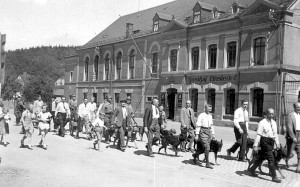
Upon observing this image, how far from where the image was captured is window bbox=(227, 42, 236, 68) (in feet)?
80.7

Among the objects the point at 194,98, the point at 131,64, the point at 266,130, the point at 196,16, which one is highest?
the point at 196,16

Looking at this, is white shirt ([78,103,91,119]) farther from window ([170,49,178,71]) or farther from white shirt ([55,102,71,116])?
window ([170,49,178,71])

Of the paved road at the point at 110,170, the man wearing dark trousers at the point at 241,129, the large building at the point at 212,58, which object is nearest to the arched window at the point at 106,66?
the large building at the point at 212,58

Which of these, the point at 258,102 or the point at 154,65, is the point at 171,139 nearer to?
the point at 258,102

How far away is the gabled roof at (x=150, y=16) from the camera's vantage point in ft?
94.2

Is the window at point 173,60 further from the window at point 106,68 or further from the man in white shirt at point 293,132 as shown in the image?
the man in white shirt at point 293,132

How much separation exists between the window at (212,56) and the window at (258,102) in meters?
4.21

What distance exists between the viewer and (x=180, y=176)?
27.7 ft

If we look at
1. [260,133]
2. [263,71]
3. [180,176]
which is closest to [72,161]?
[180,176]

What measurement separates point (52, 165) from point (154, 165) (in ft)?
8.61

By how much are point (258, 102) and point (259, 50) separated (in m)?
3.40

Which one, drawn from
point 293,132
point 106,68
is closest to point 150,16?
point 106,68

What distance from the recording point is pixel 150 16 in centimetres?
3897

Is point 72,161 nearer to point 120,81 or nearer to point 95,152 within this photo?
point 95,152
